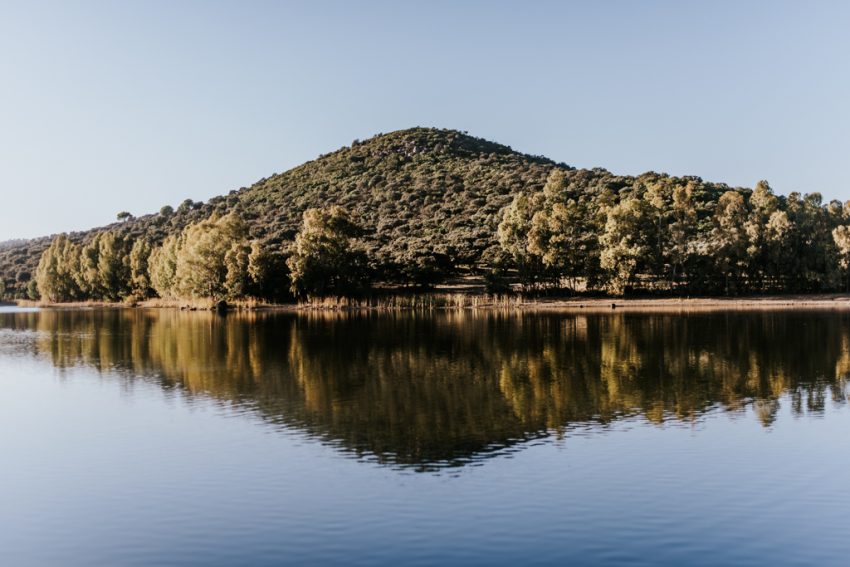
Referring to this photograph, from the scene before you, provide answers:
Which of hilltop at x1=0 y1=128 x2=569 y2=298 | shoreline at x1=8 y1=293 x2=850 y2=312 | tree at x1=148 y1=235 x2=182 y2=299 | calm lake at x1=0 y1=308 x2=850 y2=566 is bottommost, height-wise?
calm lake at x1=0 y1=308 x2=850 y2=566

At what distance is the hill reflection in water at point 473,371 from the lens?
85.7 feet

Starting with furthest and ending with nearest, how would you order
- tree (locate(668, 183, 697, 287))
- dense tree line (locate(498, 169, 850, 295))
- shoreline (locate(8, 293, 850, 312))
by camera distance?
tree (locate(668, 183, 697, 287)) → dense tree line (locate(498, 169, 850, 295)) → shoreline (locate(8, 293, 850, 312))

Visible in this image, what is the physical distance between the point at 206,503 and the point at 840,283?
9280cm

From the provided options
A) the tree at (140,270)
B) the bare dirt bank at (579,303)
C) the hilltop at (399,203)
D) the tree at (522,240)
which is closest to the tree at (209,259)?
the bare dirt bank at (579,303)

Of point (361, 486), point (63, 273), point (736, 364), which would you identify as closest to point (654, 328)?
point (736, 364)

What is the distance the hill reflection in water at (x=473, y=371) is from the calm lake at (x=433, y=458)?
0.66 ft

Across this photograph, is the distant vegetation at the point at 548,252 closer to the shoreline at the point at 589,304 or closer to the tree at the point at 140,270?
the tree at the point at 140,270

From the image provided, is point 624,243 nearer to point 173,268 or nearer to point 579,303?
point 579,303

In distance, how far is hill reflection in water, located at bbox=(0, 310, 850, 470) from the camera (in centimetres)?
2612

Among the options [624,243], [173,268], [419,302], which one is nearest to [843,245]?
[624,243]

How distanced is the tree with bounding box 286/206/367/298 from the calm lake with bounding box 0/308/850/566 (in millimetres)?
53658

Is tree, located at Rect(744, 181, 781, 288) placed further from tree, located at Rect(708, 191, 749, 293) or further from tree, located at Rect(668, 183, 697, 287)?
tree, located at Rect(668, 183, 697, 287)

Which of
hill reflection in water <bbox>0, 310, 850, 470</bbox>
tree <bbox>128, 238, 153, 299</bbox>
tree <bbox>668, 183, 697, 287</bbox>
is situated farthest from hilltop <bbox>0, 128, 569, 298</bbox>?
hill reflection in water <bbox>0, 310, 850, 470</bbox>

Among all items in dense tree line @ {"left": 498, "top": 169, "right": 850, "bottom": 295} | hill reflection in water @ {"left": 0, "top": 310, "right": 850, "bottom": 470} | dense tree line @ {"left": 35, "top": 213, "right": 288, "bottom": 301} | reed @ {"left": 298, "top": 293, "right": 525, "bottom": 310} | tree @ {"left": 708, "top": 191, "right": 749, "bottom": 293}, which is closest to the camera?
hill reflection in water @ {"left": 0, "top": 310, "right": 850, "bottom": 470}
